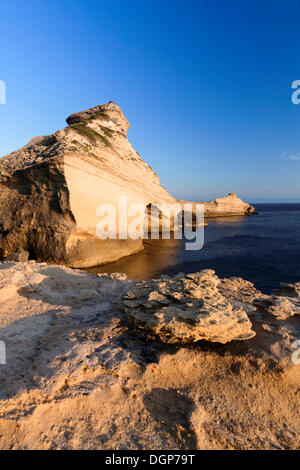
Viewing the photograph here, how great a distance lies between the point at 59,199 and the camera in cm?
978

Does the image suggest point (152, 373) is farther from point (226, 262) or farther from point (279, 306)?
point (226, 262)

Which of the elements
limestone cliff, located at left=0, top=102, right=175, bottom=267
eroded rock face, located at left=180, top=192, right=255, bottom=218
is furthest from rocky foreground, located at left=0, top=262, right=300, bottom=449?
eroded rock face, located at left=180, top=192, right=255, bottom=218

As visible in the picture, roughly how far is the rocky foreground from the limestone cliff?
609 cm

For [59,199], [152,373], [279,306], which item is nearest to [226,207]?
[59,199]

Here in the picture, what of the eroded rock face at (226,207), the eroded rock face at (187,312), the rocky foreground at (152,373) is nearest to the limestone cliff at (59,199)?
the rocky foreground at (152,373)

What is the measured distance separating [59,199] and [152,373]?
29.4 ft

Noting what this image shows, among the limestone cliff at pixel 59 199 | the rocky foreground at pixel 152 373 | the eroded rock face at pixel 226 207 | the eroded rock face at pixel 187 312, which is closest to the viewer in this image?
the rocky foreground at pixel 152 373

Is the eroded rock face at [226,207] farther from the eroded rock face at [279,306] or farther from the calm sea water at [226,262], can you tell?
the eroded rock face at [279,306]

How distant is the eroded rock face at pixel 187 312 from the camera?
111 inches

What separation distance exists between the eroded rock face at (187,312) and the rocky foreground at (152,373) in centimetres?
2

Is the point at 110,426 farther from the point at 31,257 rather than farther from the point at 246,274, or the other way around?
the point at 31,257

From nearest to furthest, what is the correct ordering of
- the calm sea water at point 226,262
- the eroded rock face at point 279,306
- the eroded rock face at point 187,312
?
the eroded rock face at point 187,312
the eroded rock face at point 279,306
the calm sea water at point 226,262

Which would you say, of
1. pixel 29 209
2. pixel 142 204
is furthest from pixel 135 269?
pixel 142 204

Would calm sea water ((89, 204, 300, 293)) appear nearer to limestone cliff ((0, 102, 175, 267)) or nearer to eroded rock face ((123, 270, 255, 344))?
limestone cliff ((0, 102, 175, 267))
